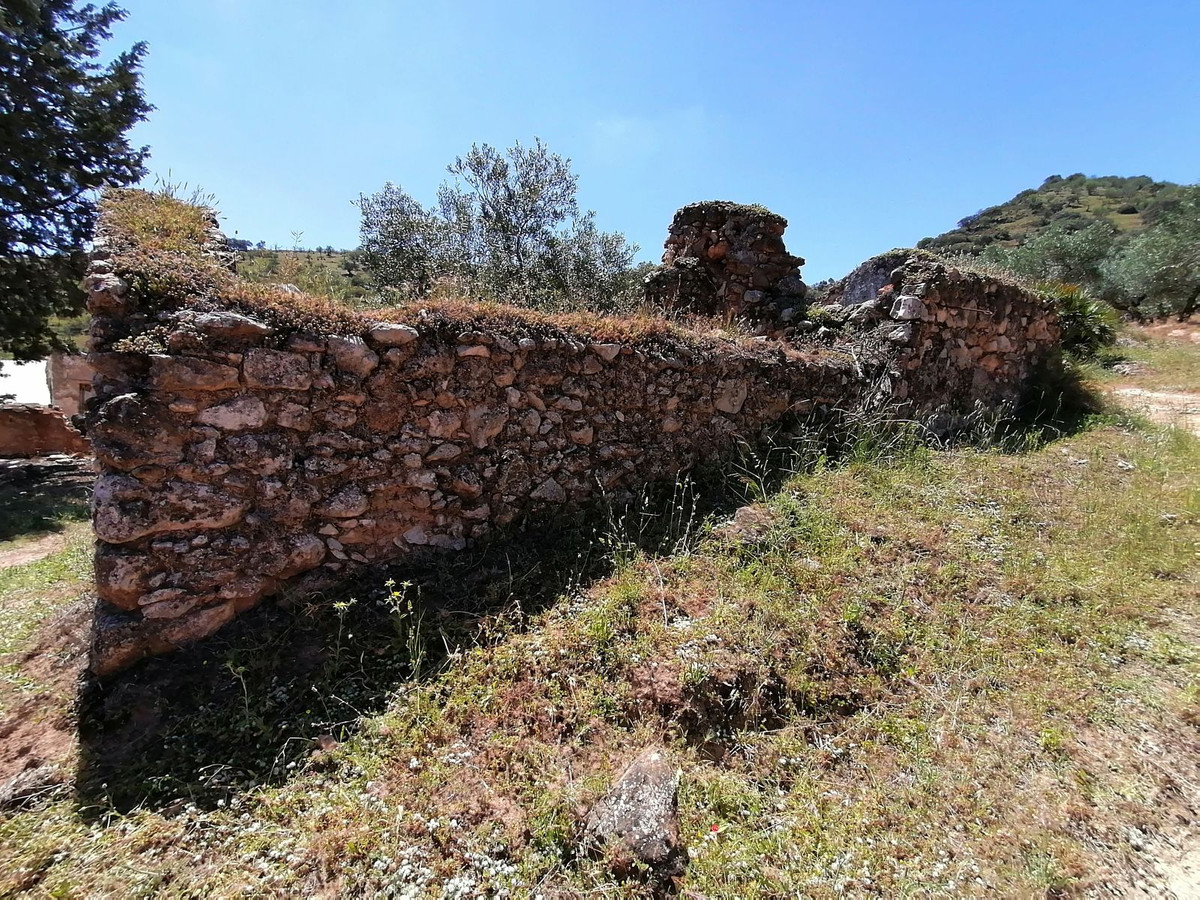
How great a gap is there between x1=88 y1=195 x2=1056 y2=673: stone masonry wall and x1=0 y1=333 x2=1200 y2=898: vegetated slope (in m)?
0.38

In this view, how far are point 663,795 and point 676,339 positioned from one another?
3634 mm

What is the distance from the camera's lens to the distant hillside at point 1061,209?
132ft

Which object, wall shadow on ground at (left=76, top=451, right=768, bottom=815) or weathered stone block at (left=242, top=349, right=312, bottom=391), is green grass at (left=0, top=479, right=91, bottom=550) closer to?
wall shadow on ground at (left=76, top=451, right=768, bottom=815)

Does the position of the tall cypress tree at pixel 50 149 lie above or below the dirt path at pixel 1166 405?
above

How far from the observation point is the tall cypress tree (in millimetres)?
10430

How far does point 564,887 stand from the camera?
208 centimetres

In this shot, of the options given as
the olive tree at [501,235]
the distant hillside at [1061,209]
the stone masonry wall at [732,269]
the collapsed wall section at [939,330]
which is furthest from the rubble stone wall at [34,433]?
the distant hillside at [1061,209]

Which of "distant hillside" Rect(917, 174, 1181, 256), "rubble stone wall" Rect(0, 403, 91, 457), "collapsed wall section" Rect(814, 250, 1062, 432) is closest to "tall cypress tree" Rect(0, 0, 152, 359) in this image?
"rubble stone wall" Rect(0, 403, 91, 457)

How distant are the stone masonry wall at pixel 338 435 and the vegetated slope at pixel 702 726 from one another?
0.38 metres

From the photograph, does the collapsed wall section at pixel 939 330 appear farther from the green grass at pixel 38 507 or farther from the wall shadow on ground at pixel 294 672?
the green grass at pixel 38 507

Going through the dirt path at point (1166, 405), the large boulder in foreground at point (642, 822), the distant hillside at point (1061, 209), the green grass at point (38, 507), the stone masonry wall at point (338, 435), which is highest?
the distant hillside at point (1061, 209)

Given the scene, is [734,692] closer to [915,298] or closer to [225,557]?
[225,557]

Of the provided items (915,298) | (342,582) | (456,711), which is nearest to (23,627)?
(342,582)

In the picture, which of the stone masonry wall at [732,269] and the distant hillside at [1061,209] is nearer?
the stone masonry wall at [732,269]
